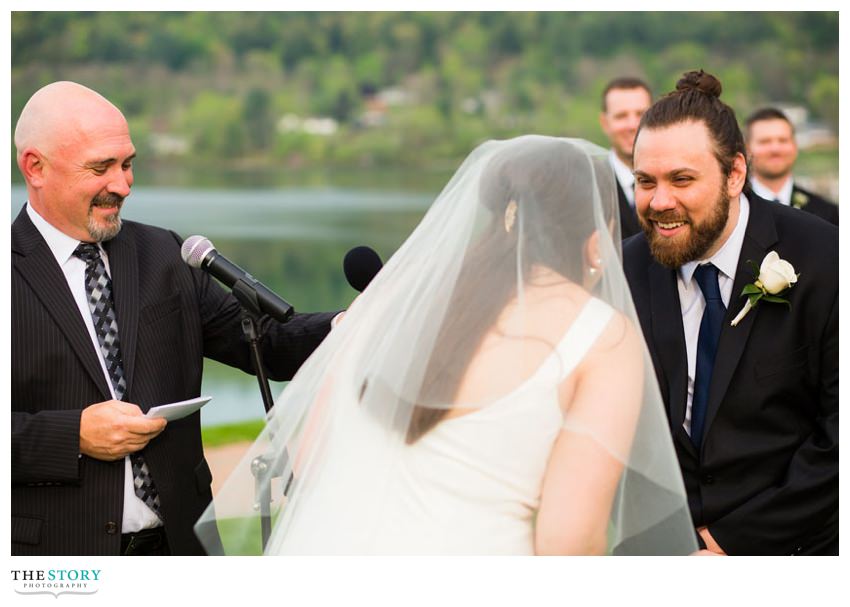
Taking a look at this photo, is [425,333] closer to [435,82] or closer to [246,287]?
[246,287]

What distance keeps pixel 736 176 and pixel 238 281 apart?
155 centimetres

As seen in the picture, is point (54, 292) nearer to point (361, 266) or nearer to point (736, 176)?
point (361, 266)

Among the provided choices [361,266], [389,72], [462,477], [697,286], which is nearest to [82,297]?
[361,266]

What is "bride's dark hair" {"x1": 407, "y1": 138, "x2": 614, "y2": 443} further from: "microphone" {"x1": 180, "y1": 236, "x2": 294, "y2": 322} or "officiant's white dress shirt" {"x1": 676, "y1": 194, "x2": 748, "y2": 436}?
"officiant's white dress shirt" {"x1": 676, "y1": 194, "x2": 748, "y2": 436}

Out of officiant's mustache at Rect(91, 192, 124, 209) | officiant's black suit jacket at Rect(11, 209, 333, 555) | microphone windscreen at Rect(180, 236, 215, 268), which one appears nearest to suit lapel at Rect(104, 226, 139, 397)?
officiant's black suit jacket at Rect(11, 209, 333, 555)

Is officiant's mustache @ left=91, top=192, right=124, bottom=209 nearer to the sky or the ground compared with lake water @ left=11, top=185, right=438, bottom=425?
nearer to the ground

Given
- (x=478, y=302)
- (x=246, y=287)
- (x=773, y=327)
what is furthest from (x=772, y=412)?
(x=246, y=287)

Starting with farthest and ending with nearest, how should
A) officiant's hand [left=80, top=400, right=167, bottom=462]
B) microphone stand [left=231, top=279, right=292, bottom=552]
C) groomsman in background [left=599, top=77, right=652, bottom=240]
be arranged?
groomsman in background [left=599, top=77, right=652, bottom=240] → officiant's hand [left=80, top=400, right=167, bottom=462] → microphone stand [left=231, top=279, right=292, bottom=552]

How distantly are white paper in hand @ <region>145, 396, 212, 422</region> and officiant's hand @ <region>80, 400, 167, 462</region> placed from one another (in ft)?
0.07

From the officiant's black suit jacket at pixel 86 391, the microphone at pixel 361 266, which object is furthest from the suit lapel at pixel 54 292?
the microphone at pixel 361 266

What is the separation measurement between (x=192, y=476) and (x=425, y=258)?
1.07 metres

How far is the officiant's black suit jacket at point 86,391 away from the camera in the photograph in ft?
9.95

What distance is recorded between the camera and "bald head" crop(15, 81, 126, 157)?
10.4 ft

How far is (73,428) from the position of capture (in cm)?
298
